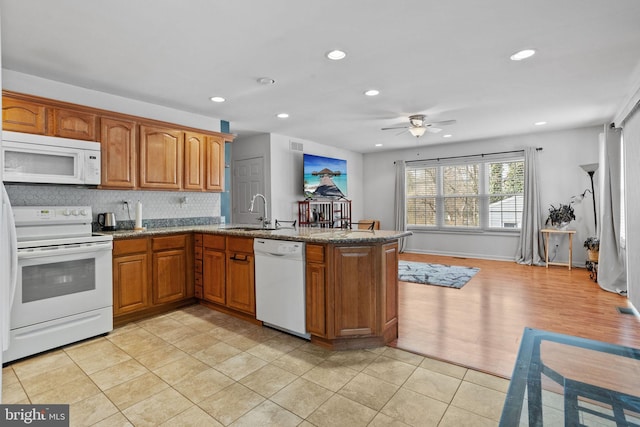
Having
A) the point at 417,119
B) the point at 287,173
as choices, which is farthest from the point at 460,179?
the point at 287,173

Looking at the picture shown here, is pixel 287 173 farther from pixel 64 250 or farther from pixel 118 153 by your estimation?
pixel 64 250

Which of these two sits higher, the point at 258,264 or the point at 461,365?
the point at 258,264

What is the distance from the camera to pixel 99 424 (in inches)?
70.5

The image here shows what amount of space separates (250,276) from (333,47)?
2.15 meters

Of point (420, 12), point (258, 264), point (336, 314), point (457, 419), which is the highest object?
point (420, 12)

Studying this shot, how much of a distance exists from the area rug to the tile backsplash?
3.10m

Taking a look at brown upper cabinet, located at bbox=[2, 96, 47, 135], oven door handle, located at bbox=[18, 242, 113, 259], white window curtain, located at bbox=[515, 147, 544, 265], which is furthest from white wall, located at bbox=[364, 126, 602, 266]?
brown upper cabinet, located at bbox=[2, 96, 47, 135]

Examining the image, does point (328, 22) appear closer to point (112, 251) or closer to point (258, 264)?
point (258, 264)

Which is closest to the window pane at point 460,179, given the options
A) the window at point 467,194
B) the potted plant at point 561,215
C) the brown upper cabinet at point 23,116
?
the window at point 467,194

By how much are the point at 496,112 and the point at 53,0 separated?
479cm

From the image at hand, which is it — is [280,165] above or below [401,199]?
above

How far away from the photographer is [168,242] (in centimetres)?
357

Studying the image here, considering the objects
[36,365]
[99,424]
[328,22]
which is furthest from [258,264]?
[328,22]

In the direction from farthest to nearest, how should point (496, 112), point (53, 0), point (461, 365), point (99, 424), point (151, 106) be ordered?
point (496, 112) < point (151, 106) < point (461, 365) < point (53, 0) < point (99, 424)
